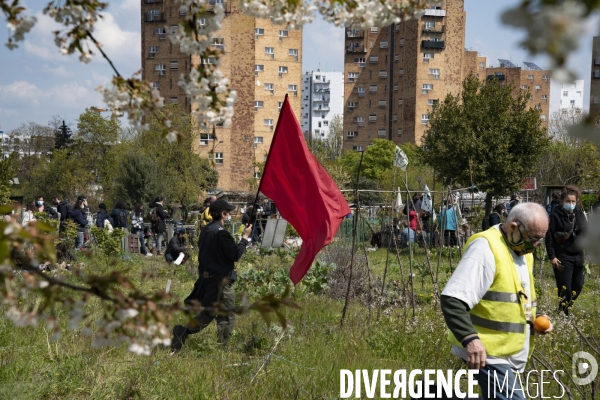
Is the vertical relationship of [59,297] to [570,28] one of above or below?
below

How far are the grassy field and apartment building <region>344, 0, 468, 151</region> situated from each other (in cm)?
7828

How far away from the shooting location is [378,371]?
5.96m

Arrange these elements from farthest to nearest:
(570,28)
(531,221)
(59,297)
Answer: (531,221), (59,297), (570,28)

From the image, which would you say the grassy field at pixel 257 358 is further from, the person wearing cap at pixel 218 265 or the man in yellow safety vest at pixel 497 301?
the man in yellow safety vest at pixel 497 301

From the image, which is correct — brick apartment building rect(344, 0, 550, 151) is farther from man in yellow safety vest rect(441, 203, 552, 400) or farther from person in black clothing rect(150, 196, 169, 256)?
man in yellow safety vest rect(441, 203, 552, 400)

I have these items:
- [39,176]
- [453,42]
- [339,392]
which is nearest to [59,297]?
[339,392]

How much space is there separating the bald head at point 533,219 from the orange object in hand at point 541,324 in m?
0.48

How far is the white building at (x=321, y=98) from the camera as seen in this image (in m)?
154

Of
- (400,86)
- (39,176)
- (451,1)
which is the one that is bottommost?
(39,176)

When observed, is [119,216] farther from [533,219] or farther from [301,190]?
[533,219]

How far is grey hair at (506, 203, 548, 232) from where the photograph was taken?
13.2 ft

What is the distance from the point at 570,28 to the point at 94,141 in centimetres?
5558

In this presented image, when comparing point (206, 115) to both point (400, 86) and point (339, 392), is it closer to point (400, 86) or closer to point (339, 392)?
point (339, 392)

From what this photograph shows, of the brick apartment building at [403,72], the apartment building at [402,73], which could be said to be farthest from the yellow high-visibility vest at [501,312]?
the apartment building at [402,73]
